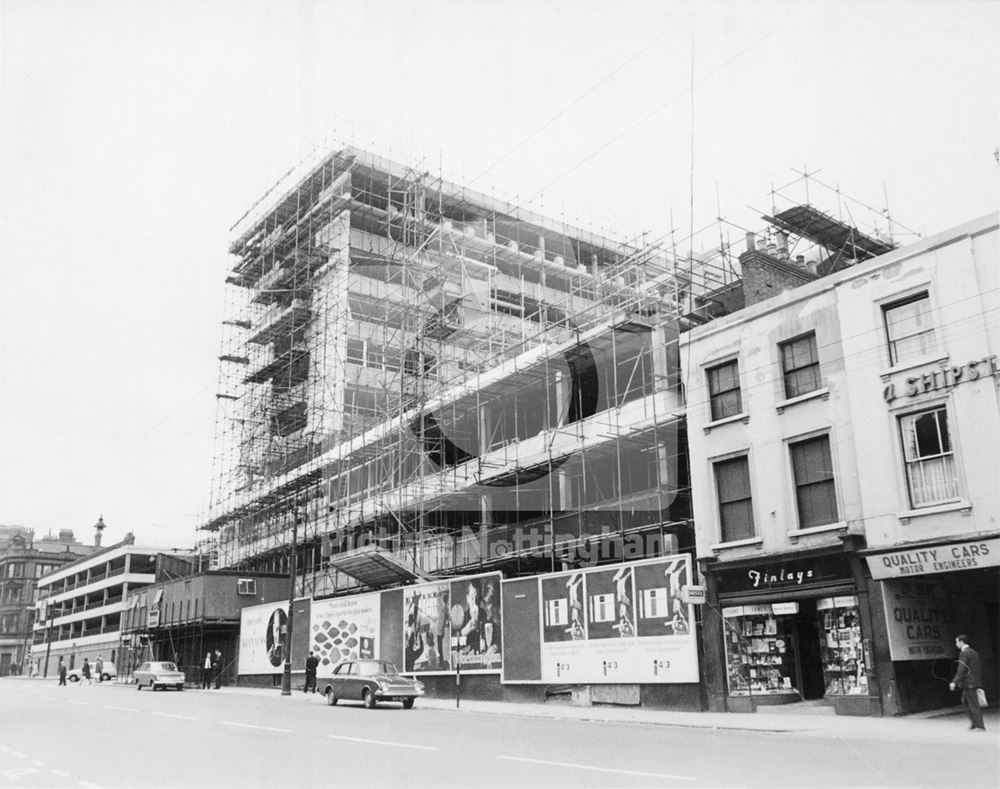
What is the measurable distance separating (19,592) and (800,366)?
118345 mm

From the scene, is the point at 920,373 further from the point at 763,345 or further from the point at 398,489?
the point at 398,489

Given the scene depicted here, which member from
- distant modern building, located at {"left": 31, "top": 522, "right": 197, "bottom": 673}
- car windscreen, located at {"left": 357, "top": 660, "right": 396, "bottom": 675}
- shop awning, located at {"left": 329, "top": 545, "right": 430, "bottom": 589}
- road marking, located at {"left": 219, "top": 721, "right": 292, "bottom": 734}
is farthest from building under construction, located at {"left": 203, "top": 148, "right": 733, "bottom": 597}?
distant modern building, located at {"left": 31, "top": 522, "right": 197, "bottom": 673}

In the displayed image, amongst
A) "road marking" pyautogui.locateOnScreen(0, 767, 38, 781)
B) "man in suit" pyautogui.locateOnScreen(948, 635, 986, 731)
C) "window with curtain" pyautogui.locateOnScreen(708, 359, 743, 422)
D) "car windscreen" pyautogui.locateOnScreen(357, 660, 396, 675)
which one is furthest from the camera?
"car windscreen" pyautogui.locateOnScreen(357, 660, 396, 675)

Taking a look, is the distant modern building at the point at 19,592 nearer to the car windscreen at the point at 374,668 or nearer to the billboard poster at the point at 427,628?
the billboard poster at the point at 427,628

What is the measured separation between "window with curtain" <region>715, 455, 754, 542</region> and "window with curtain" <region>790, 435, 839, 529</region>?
4.34 feet

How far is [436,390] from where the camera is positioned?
39.2 meters

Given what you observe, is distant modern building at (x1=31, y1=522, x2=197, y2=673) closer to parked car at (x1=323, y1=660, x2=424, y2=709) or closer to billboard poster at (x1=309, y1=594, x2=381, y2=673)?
billboard poster at (x1=309, y1=594, x2=381, y2=673)

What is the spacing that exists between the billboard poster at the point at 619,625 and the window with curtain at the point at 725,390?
3828 millimetres

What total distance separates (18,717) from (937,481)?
2149cm

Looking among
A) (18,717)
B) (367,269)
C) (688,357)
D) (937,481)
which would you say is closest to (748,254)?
(688,357)

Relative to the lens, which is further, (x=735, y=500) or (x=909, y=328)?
(x=735, y=500)

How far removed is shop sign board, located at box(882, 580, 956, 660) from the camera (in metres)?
18.2

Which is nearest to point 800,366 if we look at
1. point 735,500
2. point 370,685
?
point 735,500

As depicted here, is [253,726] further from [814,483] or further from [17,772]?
[814,483]
